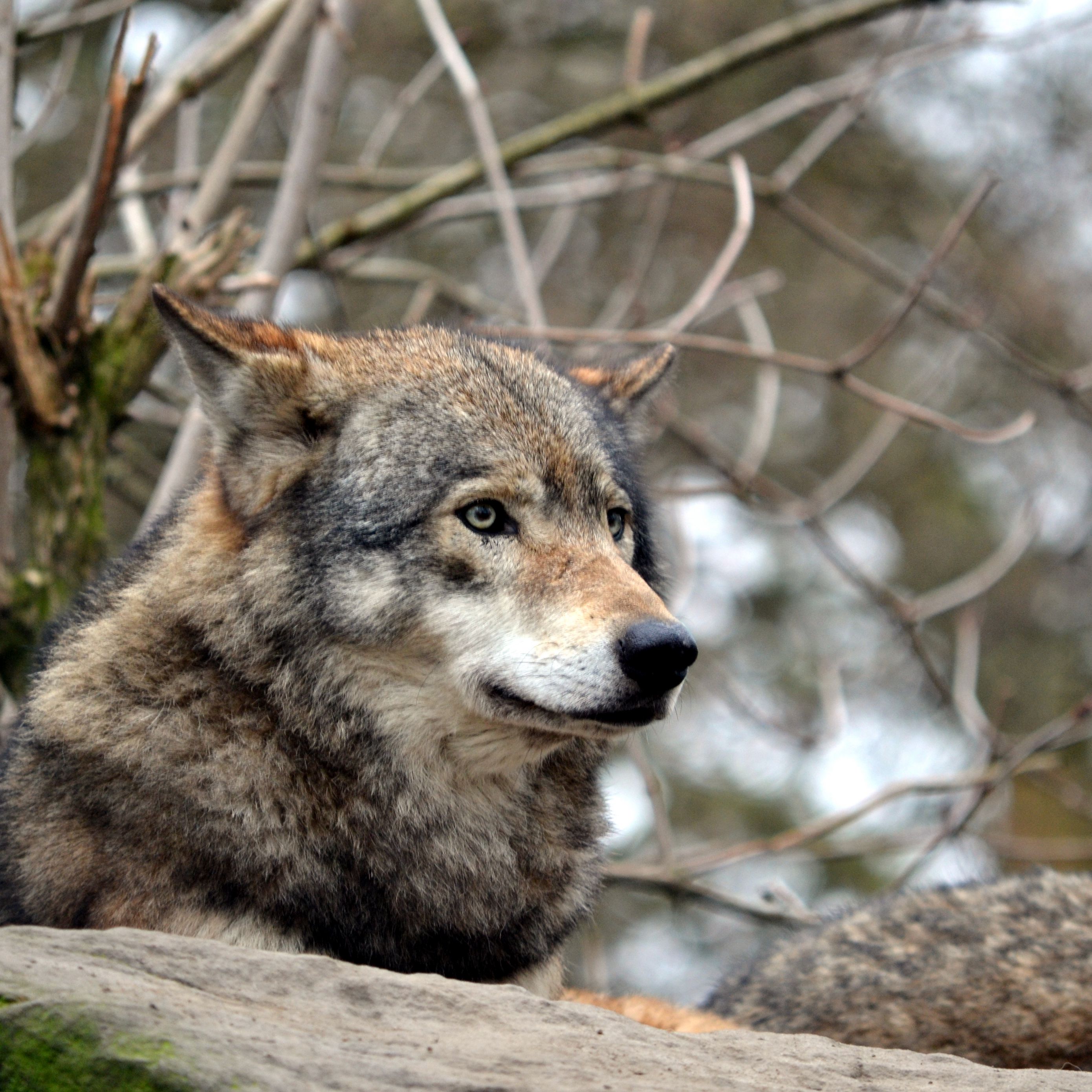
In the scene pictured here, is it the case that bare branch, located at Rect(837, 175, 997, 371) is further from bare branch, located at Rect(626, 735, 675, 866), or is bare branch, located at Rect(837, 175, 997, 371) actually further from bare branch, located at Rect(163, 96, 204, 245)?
bare branch, located at Rect(163, 96, 204, 245)

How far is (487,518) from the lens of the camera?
4250 mm

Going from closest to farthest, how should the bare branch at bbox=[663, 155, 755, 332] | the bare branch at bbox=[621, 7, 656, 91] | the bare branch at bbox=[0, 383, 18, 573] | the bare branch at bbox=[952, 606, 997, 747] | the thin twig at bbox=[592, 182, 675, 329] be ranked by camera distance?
1. the bare branch at bbox=[0, 383, 18, 573]
2. the bare branch at bbox=[663, 155, 755, 332]
3. the bare branch at bbox=[621, 7, 656, 91]
4. the bare branch at bbox=[952, 606, 997, 747]
5. the thin twig at bbox=[592, 182, 675, 329]

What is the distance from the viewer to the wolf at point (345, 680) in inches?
156

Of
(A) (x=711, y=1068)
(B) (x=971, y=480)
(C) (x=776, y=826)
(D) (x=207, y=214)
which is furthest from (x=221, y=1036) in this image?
(B) (x=971, y=480)

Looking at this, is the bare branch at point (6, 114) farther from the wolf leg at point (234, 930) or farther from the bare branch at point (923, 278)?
the bare branch at point (923, 278)

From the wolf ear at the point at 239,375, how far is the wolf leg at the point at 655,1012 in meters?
2.29

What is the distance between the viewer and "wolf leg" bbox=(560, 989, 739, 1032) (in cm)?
506

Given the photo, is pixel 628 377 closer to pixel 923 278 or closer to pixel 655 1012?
pixel 923 278

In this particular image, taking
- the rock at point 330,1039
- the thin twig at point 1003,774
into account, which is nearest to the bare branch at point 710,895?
the thin twig at point 1003,774

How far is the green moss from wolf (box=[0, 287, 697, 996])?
1.17 m

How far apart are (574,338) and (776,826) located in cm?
1095

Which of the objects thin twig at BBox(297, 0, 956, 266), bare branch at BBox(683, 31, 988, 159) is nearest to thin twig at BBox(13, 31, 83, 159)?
thin twig at BBox(297, 0, 956, 266)

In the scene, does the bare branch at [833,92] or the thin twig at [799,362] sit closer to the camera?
the thin twig at [799,362]

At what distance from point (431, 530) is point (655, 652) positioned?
0.85 meters
